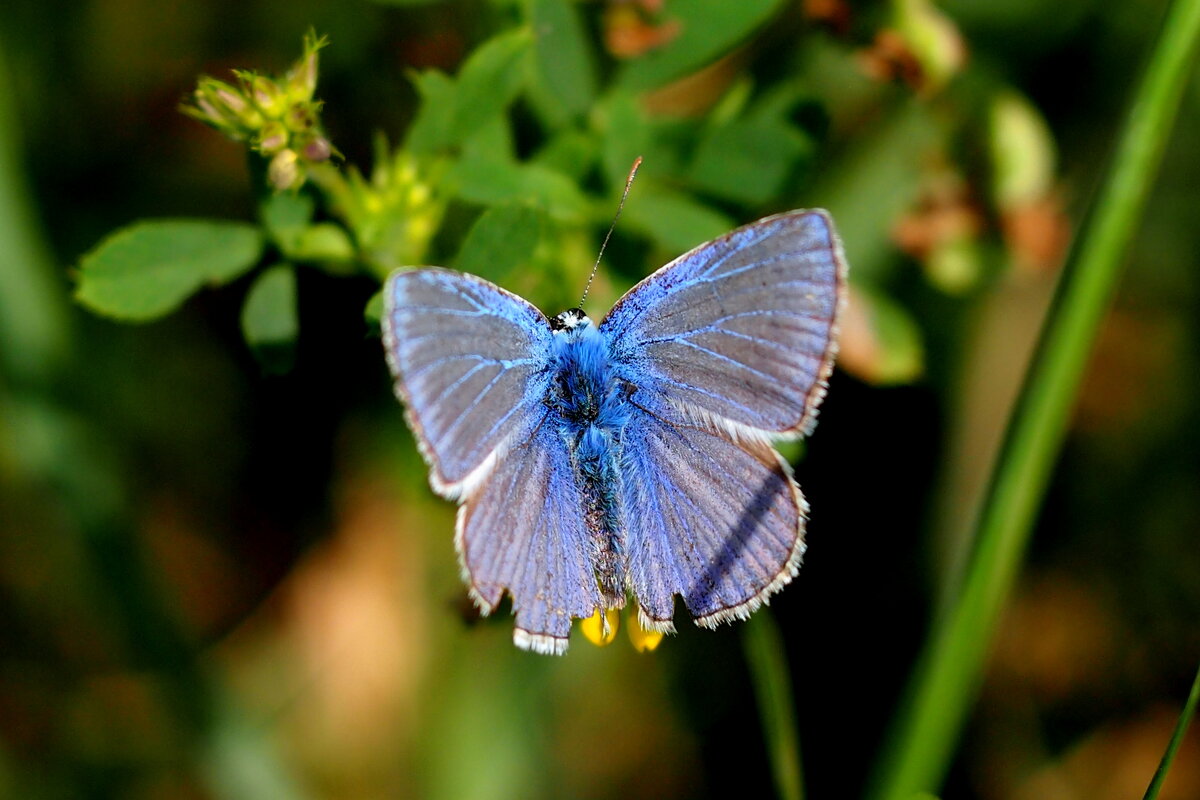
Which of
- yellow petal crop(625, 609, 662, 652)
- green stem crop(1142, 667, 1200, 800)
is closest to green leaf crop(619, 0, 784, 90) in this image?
yellow petal crop(625, 609, 662, 652)

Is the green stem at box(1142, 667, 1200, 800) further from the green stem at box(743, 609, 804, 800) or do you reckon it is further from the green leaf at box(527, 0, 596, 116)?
the green leaf at box(527, 0, 596, 116)

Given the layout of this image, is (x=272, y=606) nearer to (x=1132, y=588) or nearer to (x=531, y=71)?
(x=531, y=71)

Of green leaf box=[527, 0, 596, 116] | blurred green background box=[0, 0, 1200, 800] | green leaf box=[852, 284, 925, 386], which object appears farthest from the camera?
blurred green background box=[0, 0, 1200, 800]

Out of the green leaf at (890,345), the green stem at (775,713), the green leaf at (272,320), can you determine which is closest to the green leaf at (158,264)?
the green leaf at (272,320)

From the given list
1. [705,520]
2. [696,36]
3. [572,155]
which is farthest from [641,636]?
[696,36]

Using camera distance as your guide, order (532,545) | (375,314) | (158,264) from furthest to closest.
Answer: (158,264), (532,545), (375,314)

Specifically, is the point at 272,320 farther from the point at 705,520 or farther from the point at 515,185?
the point at 705,520
